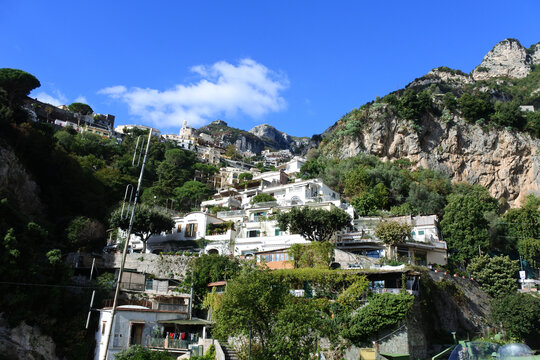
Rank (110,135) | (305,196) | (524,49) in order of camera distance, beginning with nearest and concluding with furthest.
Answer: (305,196), (110,135), (524,49)

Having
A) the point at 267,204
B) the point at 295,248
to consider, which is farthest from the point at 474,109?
the point at 295,248

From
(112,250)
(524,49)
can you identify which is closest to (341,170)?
(112,250)

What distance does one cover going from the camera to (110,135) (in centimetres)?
10200

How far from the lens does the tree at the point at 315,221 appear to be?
3575cm

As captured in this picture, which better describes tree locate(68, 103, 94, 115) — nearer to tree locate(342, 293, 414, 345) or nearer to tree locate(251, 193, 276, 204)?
tree locate(251, 193, 276, 204)

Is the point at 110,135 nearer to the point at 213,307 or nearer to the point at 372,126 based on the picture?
the point at 372,126

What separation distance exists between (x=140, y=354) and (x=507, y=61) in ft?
451

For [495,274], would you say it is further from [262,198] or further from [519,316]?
[262,198]

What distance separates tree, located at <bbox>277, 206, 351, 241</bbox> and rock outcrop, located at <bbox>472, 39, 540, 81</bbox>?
105258 millimetres

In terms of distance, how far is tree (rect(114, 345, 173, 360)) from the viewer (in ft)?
79.1

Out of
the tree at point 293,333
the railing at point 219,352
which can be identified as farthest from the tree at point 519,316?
the railing at point 219,352

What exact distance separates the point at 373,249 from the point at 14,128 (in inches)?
1405

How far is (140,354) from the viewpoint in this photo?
2419 centimetres

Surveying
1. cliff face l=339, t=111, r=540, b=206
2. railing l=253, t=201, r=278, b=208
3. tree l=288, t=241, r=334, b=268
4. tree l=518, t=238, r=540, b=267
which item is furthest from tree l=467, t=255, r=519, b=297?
cliff face l=339, t=111, r=540, b=206
